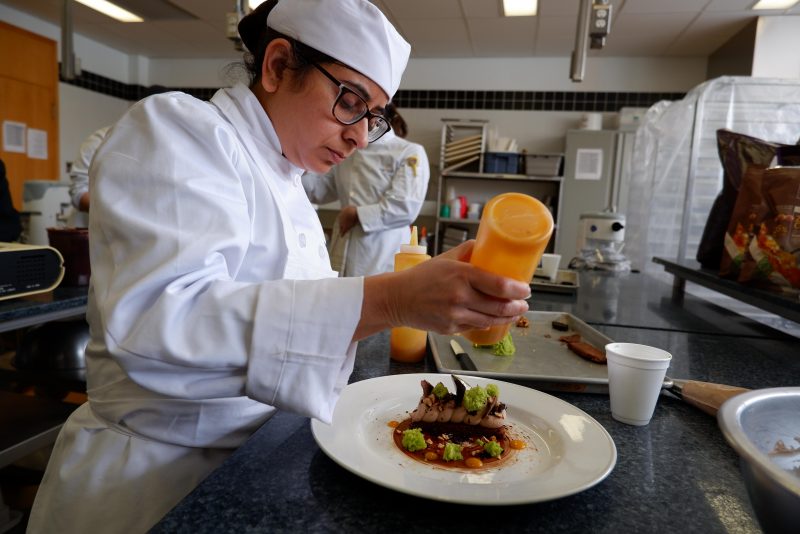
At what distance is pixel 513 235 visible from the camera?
0.63 meters

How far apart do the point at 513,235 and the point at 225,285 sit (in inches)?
15.7

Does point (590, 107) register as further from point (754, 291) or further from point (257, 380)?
point (257, 380)

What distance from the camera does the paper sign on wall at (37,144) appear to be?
18.3 ft

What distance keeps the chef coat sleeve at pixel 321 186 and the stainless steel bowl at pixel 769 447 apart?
128 inches

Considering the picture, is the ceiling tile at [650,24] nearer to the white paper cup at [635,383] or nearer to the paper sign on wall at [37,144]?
the white paper cup at [635,383]

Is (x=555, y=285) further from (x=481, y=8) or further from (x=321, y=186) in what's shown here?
(x=481, y=8)

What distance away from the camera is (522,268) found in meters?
0.66

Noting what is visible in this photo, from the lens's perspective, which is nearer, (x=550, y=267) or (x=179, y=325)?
(x=179, y=325)

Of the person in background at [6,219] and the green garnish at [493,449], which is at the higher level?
the person in background at [6,219]

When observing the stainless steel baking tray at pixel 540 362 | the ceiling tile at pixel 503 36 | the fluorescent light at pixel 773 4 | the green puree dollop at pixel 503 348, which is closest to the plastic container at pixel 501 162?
the ceiling tile at pixel 503 36

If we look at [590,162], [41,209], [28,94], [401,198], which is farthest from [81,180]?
[590,162]

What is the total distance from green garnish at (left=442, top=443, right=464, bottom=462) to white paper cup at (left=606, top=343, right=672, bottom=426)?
345mm

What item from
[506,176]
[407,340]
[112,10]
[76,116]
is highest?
[112,10]

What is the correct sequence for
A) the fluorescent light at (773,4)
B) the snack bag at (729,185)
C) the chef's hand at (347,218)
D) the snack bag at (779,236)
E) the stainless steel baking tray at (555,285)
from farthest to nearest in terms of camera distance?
1. the fluorescent light at (773,4)
2. the chef's hand at (347,218)
3. the stainless steel baking tray at (555,285)
4. the snack bag at (729,185)
5. the snack bag at (779,236)
